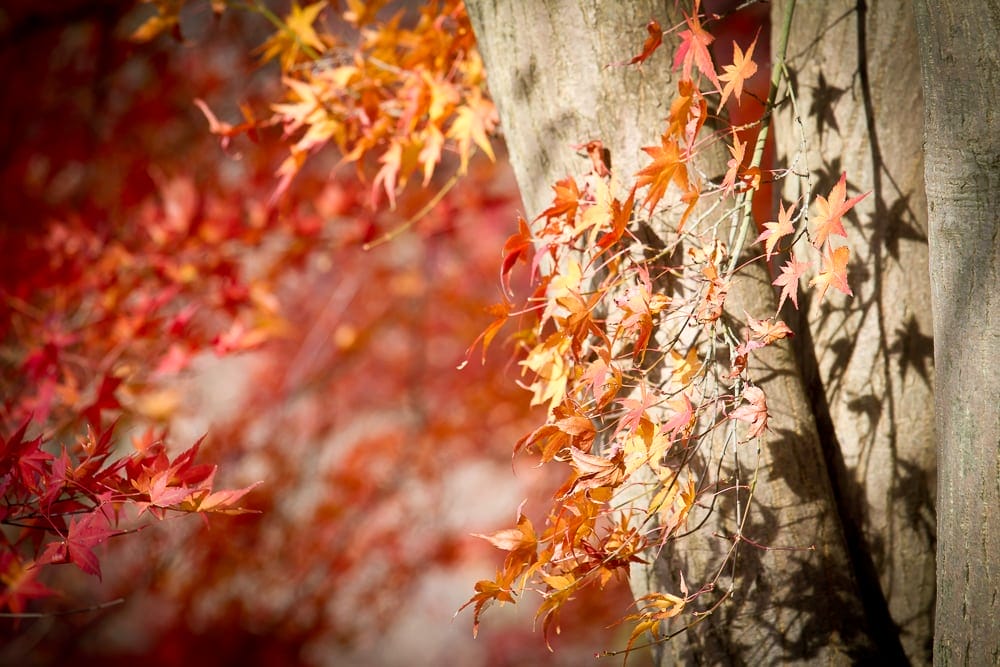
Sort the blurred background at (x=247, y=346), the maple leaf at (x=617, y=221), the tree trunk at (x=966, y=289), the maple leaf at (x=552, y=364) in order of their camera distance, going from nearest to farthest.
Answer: the tree trunk at (x=966, y=289), the maple leaf at (x=617, y=221), the maple leaf at (x=552, y=364), the blurred background at (x=247, y=346)

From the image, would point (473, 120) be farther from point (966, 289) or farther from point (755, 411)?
point (966, 289)

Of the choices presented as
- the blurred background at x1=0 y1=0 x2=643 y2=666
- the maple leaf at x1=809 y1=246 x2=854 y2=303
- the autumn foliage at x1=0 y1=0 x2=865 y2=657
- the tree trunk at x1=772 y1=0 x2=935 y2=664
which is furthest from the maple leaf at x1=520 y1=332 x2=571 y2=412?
the blurred background at x1=0 y1=0 x2=643 y2=666

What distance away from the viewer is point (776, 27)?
1.52 metres

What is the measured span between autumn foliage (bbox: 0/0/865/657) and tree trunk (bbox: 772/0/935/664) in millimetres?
87

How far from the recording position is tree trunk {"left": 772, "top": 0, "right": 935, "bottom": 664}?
4.73 ft

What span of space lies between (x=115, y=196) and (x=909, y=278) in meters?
3.81

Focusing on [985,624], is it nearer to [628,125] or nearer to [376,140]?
[628,125]

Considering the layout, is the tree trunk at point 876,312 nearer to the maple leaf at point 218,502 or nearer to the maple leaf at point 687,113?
the maple leaf at point 687,113

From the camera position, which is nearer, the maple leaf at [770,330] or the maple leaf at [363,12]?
the maple leaf at [770,330]

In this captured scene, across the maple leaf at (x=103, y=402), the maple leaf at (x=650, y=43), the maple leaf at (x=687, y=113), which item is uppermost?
the maple leaf at (x=650, y=43)

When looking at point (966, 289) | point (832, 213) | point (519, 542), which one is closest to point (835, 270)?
point (832, 213)

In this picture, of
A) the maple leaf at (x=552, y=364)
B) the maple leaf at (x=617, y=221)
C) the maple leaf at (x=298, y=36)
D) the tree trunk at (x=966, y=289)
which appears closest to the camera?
the tree trunk at (x=966, y=289)

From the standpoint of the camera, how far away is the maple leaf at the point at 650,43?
1.24 metres

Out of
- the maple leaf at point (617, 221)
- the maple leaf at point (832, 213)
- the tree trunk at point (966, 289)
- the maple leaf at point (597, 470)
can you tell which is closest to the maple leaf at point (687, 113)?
the maple leaf at point (617, 221)
